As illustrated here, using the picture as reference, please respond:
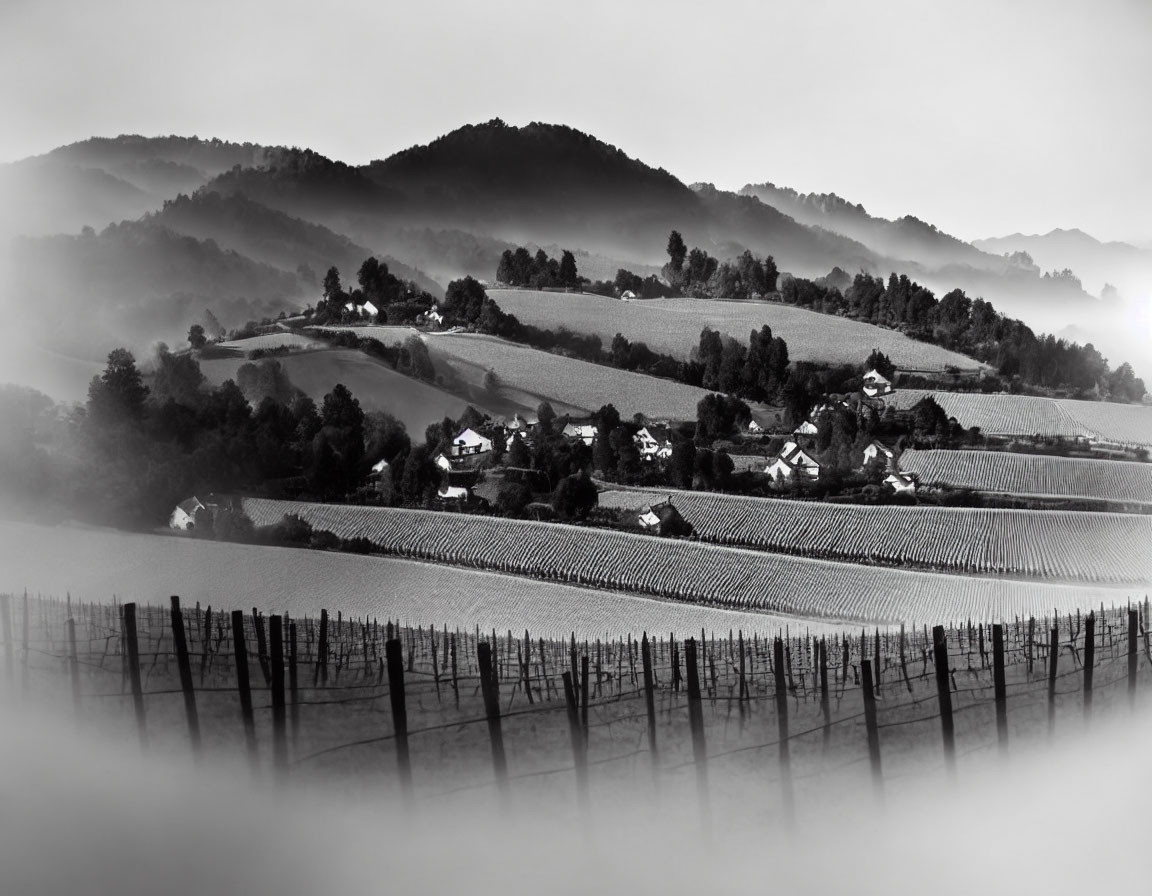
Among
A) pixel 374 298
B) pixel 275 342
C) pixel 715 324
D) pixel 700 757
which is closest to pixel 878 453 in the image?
pixel 275 342

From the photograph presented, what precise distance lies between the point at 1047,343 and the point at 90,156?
58.6 ft

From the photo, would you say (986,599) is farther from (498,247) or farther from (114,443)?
(498,247)

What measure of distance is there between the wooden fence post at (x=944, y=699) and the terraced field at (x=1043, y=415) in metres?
12.9

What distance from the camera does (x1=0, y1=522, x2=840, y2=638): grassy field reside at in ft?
33.2

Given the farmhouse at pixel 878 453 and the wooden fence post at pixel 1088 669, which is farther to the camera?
the farmhouse at pixel 878 453

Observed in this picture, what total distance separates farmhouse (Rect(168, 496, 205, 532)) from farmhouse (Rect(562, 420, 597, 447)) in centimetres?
695

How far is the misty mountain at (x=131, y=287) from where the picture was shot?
1244 cm

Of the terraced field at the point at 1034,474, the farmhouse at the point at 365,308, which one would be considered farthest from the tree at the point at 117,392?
the farmhouse at the point at 365,308

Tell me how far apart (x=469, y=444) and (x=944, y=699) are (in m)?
11.9

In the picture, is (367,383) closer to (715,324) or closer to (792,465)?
(792,465)

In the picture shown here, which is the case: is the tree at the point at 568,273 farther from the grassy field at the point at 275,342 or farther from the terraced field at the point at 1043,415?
the grassy field at the point at 275,342

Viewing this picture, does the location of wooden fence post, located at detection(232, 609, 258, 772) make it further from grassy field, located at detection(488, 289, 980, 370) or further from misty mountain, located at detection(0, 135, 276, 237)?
grassy field, located at detection(488, 289, 980, 370)

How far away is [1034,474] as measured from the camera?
57.0 feet

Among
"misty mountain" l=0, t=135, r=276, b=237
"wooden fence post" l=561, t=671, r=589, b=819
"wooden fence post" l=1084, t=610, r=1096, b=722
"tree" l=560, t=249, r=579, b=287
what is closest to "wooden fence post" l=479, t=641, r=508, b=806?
"wooden fence post" l=561, t=671, r=589, b=819
